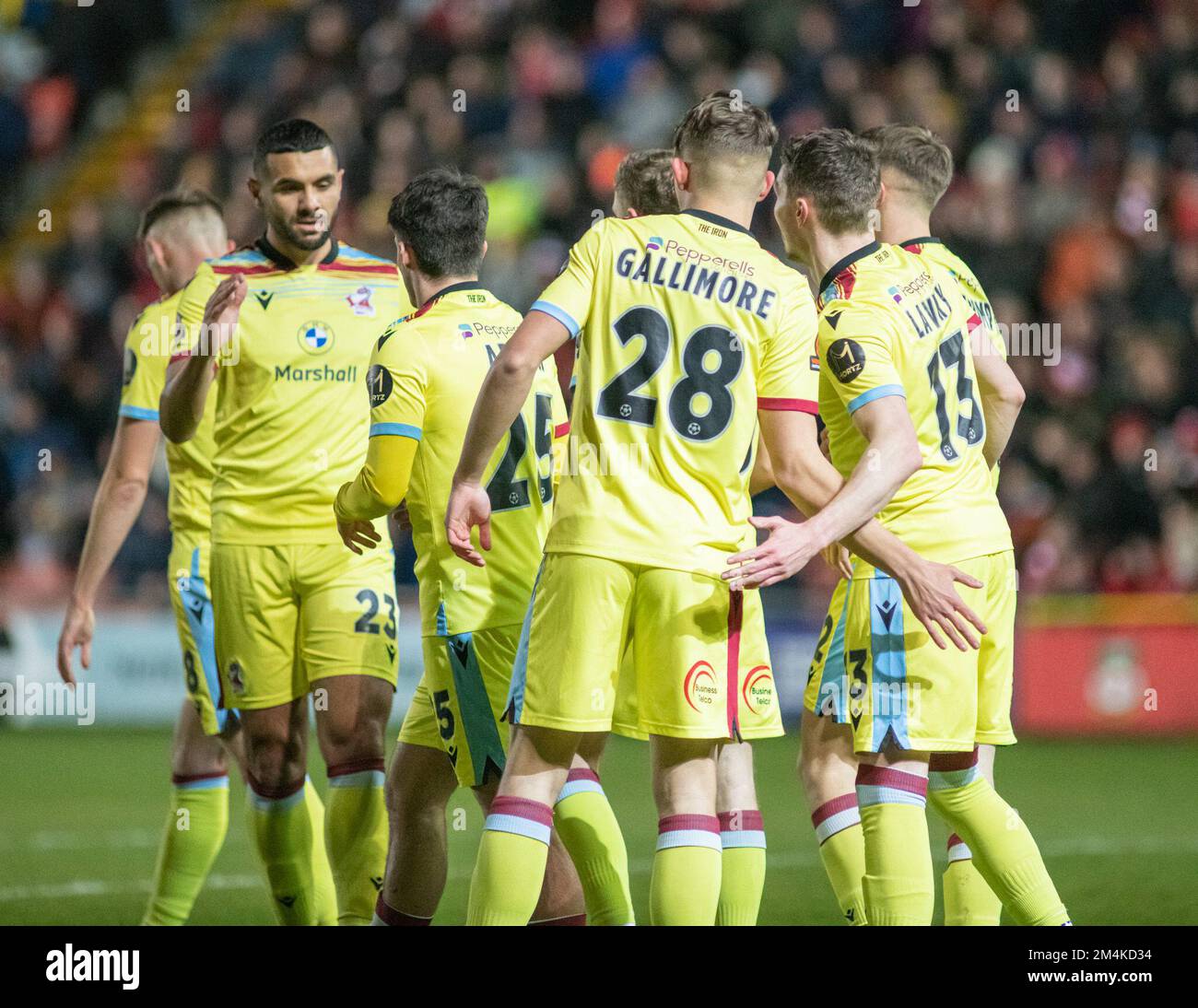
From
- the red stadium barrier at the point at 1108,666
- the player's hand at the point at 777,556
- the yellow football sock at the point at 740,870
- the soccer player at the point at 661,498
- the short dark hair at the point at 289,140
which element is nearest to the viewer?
the player's hand at the point at 777,556

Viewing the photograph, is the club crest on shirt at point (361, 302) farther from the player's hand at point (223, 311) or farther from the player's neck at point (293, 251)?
the player's hand at point (223, 311)

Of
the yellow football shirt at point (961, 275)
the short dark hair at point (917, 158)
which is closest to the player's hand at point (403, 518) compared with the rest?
the yellow football shirt at point (961, 275)

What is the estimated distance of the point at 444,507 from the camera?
5062 mm

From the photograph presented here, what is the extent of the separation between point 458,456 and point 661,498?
0.78 metres

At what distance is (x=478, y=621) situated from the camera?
16.4 ft

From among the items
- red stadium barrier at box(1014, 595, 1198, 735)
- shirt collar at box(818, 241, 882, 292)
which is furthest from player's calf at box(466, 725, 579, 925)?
red stadium barrier at box(1014, 595, 1198, 735)

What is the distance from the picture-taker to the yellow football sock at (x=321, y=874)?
582 centimetres

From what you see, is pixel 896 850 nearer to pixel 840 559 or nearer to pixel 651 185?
pixel 840 559

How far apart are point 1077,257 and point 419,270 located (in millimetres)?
10372

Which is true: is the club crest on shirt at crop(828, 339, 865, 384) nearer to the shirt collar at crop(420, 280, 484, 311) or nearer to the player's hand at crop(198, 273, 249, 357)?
the shirt collar at crop(420, 280, 484, 311)

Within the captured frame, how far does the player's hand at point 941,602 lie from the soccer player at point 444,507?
1126mm

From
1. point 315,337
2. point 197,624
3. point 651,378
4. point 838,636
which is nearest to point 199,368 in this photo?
point 315,337

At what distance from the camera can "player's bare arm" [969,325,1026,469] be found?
5.33 metres

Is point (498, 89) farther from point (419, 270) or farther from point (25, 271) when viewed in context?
point (419, 270)
